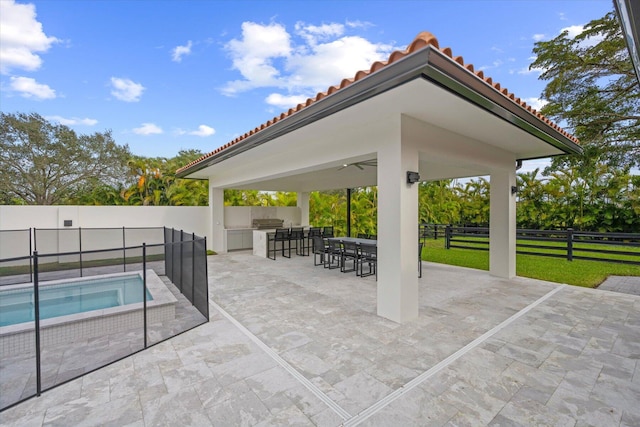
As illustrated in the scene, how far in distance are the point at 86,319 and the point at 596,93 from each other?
51.4ft

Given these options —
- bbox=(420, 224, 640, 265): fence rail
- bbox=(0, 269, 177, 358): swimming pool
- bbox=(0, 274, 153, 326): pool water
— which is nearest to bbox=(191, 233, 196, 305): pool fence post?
bbox=(0, 269, 177, 358): swimming pool

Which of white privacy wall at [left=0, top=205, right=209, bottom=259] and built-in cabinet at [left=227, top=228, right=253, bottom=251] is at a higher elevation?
white privacy wall at [left=0, top=205, right=209, bottom=259]

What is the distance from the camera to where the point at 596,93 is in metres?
10.5

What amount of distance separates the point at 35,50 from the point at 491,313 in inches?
778

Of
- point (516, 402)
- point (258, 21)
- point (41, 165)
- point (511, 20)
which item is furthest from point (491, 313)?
point (41, 165)

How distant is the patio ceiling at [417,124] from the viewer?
2.83m

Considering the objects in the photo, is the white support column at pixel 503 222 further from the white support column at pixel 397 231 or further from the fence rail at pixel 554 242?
the white support column at pixel 397 231

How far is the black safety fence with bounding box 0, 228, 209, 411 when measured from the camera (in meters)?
3.12

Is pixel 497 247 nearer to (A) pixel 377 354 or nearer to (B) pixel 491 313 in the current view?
(B) pixel 491 313

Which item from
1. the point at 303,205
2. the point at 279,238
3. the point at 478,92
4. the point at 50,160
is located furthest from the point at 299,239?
the point at 50,160

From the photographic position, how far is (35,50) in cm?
1322

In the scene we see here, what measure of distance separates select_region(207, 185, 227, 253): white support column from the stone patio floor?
6.60 metres

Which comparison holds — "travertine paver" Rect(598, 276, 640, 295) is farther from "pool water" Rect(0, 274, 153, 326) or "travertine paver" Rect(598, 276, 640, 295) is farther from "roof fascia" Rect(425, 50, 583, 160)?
"pool water" Rect(0, 274, 153, 326)

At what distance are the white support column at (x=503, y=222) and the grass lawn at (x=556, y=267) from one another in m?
0.82
